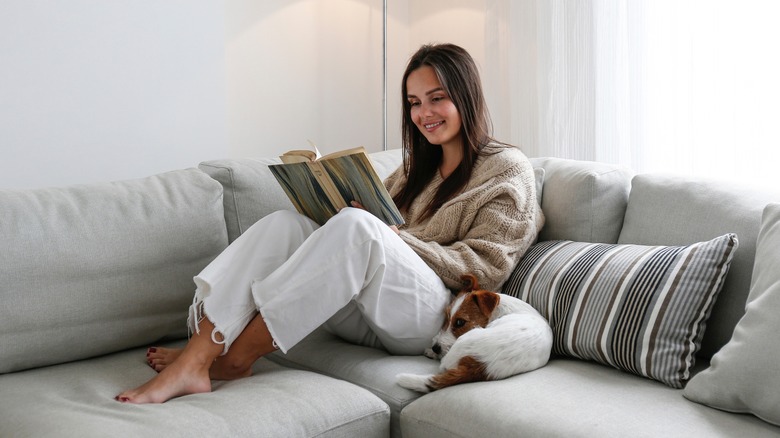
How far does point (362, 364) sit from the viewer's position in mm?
1802

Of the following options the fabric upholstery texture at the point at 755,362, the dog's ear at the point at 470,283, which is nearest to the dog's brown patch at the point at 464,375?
the dog's ear at the point at 470,283

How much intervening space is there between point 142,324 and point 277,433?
635 mm

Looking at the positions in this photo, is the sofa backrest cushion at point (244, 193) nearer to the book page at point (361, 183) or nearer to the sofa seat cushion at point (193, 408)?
the book page at point (361, 183)

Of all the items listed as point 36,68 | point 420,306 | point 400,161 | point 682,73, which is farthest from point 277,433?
point 682,73

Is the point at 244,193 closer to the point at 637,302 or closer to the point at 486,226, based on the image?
the point at 486,226

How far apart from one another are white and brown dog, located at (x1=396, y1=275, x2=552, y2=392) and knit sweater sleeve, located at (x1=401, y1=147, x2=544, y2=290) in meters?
0.09

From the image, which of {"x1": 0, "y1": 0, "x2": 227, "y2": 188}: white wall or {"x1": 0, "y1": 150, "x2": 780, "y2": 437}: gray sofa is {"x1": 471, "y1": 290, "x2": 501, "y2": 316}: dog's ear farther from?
{"x1": 0, "y1": 0, "x2": 227, "y2": 188}: white wall

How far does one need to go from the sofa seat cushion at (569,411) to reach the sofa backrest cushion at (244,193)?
2.61 feet

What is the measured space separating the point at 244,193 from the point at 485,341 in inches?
34.0

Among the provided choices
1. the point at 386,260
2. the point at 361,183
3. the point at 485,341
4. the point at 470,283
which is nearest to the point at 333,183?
the point at 361,183

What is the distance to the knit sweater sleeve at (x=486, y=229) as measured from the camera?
6.29 ft

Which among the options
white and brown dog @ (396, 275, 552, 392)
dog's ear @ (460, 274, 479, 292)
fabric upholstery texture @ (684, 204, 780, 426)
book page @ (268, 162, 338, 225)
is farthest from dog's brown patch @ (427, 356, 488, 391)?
book page @ (268, 162, 338, 225)

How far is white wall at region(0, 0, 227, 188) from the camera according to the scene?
2.45 m

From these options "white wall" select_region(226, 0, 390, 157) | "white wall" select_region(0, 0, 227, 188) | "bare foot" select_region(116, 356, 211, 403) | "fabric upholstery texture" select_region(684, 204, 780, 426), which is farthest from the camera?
"white wall" select_region(226, 0, 390, 157)
